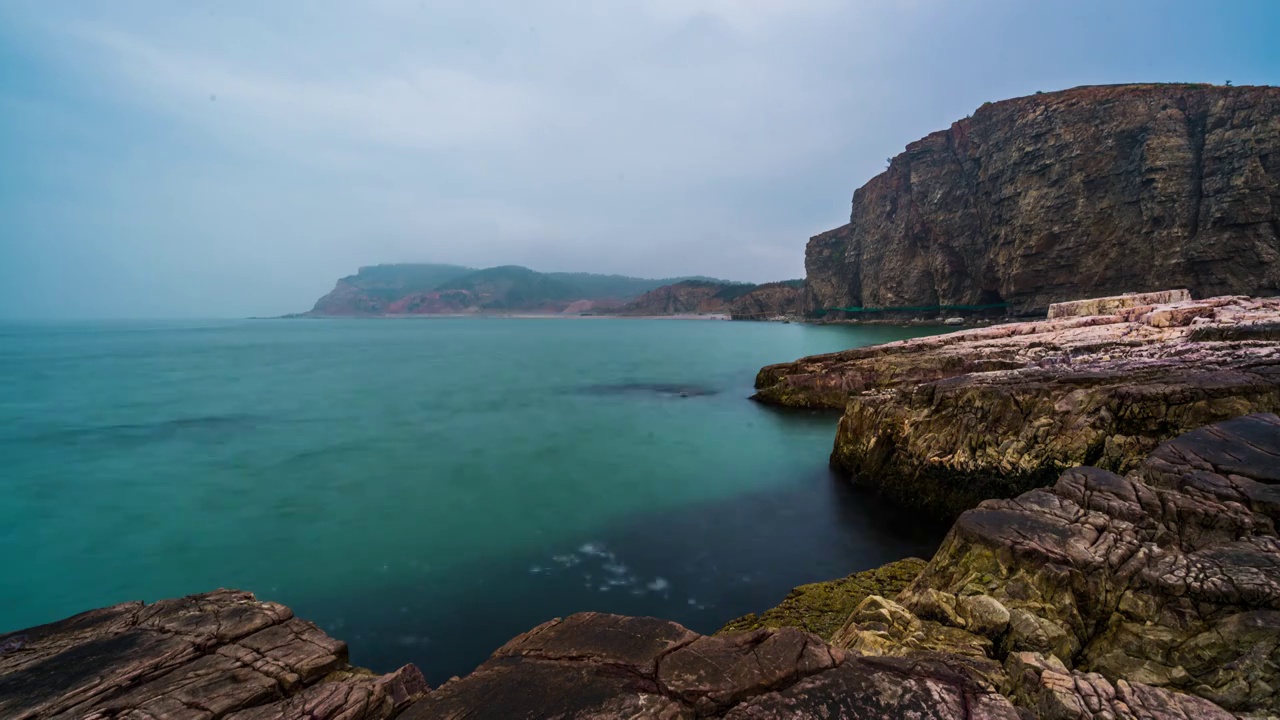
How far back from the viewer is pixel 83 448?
60.2 ft

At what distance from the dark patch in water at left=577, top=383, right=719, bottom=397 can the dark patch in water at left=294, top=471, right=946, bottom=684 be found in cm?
1688

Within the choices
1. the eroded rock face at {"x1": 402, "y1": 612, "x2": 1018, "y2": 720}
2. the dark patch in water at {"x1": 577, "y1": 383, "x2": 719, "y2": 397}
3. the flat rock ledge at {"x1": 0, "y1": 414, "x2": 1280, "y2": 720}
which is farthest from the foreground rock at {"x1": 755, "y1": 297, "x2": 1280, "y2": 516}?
the dark patch in water at {"x1": 577, "y1": 383, "x2": 719, "y2": 397}

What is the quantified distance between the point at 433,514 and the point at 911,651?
1094 cm

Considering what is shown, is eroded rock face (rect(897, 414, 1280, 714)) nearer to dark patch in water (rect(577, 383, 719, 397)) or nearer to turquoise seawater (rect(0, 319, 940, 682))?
turquoise seawater (rect(0, 319, 940, 682))

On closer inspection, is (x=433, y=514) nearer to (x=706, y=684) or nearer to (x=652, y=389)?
(x=706, y=684)

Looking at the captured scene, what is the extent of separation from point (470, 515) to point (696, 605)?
6409mm

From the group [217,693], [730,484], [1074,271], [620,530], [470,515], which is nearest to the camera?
[217,693]

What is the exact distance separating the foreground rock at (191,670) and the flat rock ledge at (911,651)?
0.05ft

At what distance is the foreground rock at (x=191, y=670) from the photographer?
3662mm

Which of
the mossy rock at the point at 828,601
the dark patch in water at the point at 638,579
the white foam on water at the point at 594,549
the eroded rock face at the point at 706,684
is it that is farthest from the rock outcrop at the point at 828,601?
the white foam on water at the point at 594,549

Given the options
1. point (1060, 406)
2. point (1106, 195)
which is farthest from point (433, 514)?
point (1106, 195)

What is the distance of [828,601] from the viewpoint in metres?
7.41

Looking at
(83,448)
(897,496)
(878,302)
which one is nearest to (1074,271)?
(878,302)

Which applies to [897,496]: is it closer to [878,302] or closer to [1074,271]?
[1074,271]
